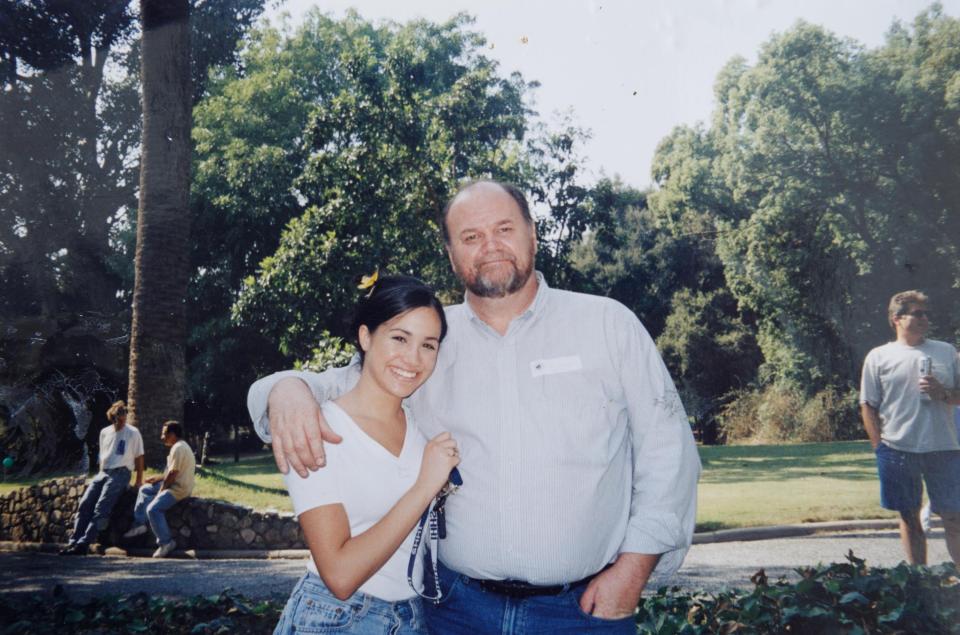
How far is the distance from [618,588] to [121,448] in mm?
9015

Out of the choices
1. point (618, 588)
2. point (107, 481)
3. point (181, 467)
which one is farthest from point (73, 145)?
point (618, 588)

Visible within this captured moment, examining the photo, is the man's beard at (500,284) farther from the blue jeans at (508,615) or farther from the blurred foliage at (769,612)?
the blurred foliage at (769,612)

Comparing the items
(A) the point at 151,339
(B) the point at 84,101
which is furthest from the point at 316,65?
(A) the point at 151,339

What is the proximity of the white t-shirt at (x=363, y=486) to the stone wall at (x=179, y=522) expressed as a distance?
7.35 meters

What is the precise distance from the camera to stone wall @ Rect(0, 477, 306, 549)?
29.8ft

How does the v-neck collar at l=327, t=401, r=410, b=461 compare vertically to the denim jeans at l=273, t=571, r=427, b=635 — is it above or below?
above

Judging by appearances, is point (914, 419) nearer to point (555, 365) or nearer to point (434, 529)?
point (555, 365)

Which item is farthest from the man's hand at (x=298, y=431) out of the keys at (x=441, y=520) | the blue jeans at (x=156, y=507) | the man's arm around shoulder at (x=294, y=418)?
the blue jeans at (x=156, y=507)

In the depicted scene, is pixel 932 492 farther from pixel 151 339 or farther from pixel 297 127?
pixel 297 127

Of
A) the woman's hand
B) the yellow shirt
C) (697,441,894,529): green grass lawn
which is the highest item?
the woman's hand

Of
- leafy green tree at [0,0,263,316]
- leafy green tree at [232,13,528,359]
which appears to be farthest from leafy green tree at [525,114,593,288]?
leafy green tree at [0,0,263,316]

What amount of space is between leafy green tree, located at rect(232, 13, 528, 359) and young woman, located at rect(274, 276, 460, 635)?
820 cm

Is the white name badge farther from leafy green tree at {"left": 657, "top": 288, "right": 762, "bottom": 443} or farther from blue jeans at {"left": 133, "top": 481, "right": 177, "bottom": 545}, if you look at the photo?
leafy green tree at {"left": 657, "top": 288, "right": 762, "bottom": 443}

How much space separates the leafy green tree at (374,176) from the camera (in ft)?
35.8
